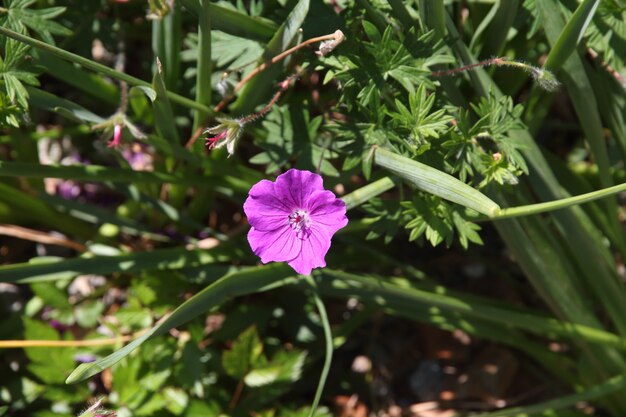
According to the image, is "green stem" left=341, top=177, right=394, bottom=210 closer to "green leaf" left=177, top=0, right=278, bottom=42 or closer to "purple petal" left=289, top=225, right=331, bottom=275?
"purple petal" left=289, top=225, right=331, bottom=275

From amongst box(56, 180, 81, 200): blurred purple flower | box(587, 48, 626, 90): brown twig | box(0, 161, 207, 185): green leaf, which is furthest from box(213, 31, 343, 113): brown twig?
box(56, 180, 81, 200): blurred purple flower

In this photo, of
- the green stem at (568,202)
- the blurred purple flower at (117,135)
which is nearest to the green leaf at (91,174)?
the blurred purple flower at (117,135)

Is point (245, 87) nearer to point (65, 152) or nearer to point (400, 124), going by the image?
point (400, 124)

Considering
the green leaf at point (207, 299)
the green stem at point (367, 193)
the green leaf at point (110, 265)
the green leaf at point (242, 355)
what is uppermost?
the green stem at point (367, 193)

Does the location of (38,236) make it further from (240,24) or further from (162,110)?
(240,24)

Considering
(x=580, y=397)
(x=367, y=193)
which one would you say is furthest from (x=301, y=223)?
(x=580, y=397)

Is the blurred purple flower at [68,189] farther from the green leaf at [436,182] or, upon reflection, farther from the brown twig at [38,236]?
the green leaf at [436,182]

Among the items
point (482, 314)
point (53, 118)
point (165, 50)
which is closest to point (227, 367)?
point (482, 314)
